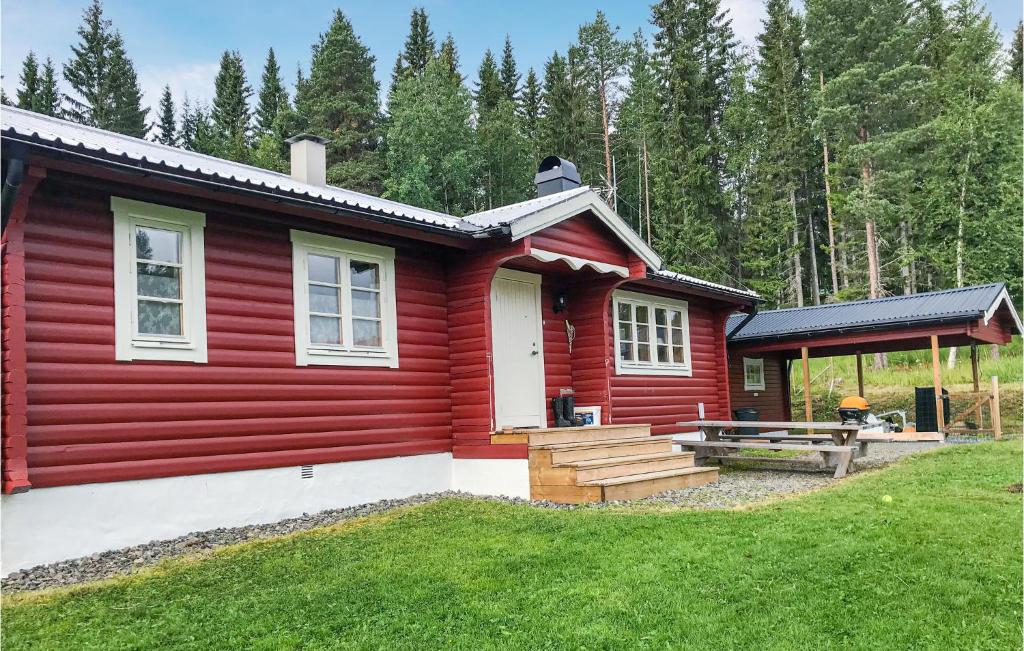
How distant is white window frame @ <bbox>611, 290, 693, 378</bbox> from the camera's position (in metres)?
12.3

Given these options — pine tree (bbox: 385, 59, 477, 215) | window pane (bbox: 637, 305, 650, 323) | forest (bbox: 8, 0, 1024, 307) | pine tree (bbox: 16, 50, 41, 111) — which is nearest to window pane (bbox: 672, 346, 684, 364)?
window pane (bbox: 637, 305, 650, 323)

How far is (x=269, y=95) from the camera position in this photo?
41.8 m

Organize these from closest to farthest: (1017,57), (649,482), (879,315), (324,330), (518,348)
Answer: (324,330) < (649,482) < (518,348) < (879,315) < (1017,57)

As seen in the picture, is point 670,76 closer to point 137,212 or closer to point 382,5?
point 382,5

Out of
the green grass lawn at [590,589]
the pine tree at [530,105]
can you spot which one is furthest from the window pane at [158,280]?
the pine tree at [530,105]

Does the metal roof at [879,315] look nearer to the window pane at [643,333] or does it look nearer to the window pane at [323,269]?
the window pane at [643,333]

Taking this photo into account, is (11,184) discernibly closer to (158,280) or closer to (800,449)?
(158,280)

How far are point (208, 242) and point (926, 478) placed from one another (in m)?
8.49

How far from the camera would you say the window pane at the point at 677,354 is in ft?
45.9

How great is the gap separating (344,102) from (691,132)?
16.3 metres

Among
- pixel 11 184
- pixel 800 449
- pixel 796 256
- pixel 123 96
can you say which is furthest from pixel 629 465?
pixel 123 96

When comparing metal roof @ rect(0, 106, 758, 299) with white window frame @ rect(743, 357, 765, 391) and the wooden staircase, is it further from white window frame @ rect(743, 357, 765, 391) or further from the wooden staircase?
white window frame @ rect(743, 357, 765, 391)

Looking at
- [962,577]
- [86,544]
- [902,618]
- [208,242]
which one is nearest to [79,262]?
[208,242]

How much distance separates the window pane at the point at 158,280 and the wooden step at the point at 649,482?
185 inches
